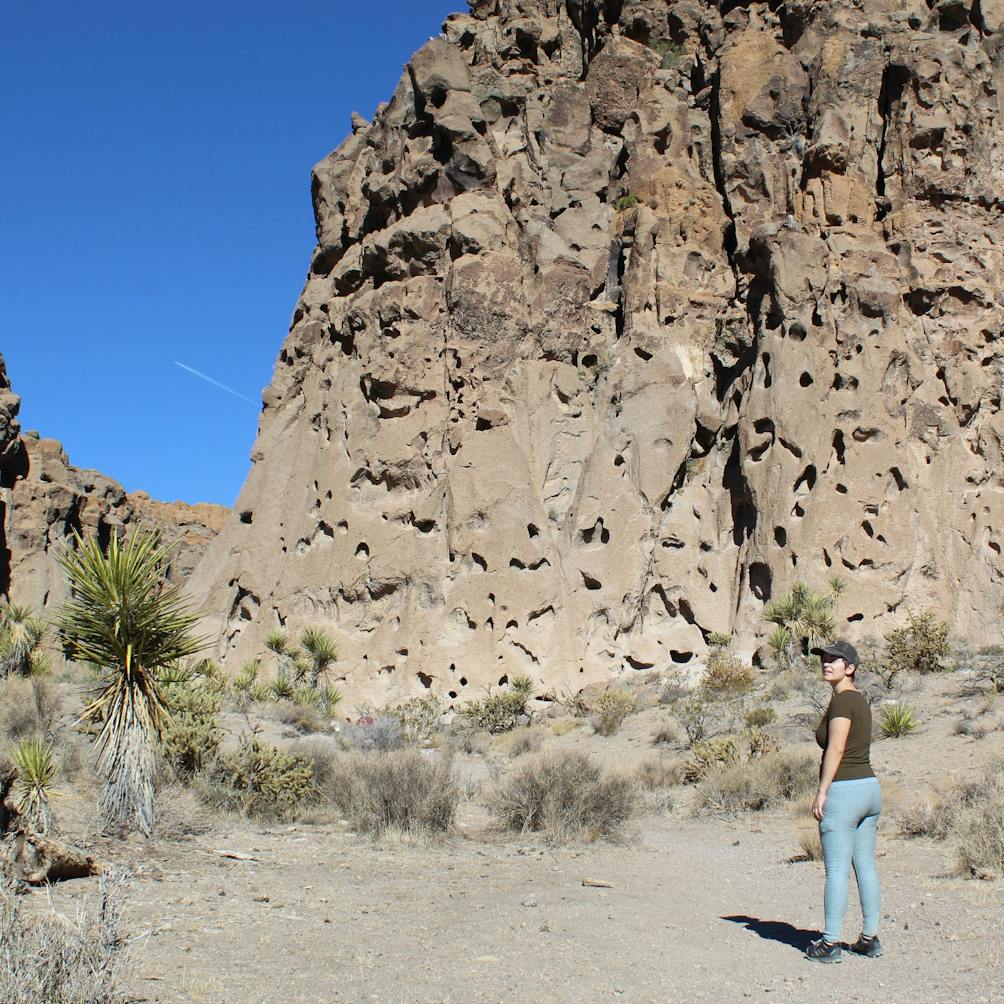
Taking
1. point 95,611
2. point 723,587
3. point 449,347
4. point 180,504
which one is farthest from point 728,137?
point 180,504

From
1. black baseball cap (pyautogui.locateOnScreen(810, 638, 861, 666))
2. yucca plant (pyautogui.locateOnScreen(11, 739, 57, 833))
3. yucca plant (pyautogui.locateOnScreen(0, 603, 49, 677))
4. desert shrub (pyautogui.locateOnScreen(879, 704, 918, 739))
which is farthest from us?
yucca plant (pyautogui.locateOnScreen(0, 603, 49, 677))

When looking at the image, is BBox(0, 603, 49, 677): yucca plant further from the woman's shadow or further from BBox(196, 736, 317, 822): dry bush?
the woman's shadow

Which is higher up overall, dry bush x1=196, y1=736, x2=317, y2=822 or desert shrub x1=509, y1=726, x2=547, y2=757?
desert shrub x1=509, y1=726, x2=547, y2=757

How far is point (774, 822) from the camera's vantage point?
10.3 m

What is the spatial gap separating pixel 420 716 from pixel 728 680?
6.67 m

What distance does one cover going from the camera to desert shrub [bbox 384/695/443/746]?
1936cm

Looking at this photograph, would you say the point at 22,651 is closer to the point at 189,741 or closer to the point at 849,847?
the point at 189,741

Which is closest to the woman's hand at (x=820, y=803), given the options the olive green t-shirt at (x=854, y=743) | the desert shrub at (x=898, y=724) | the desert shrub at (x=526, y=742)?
the olive green t-shirt at (x=854, y=743)

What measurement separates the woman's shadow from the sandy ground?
0.07 ft

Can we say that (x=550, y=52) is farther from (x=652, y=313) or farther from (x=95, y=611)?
(x=95, y=611)

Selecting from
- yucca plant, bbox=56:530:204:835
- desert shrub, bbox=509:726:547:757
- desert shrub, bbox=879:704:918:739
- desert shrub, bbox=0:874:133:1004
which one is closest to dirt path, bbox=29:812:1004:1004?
desert shrub, bbox=0:874:133:1004

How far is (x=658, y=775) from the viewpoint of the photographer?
1341cm

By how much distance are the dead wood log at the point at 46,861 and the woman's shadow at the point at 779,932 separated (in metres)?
4.11

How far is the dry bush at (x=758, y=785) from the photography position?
11117mm
